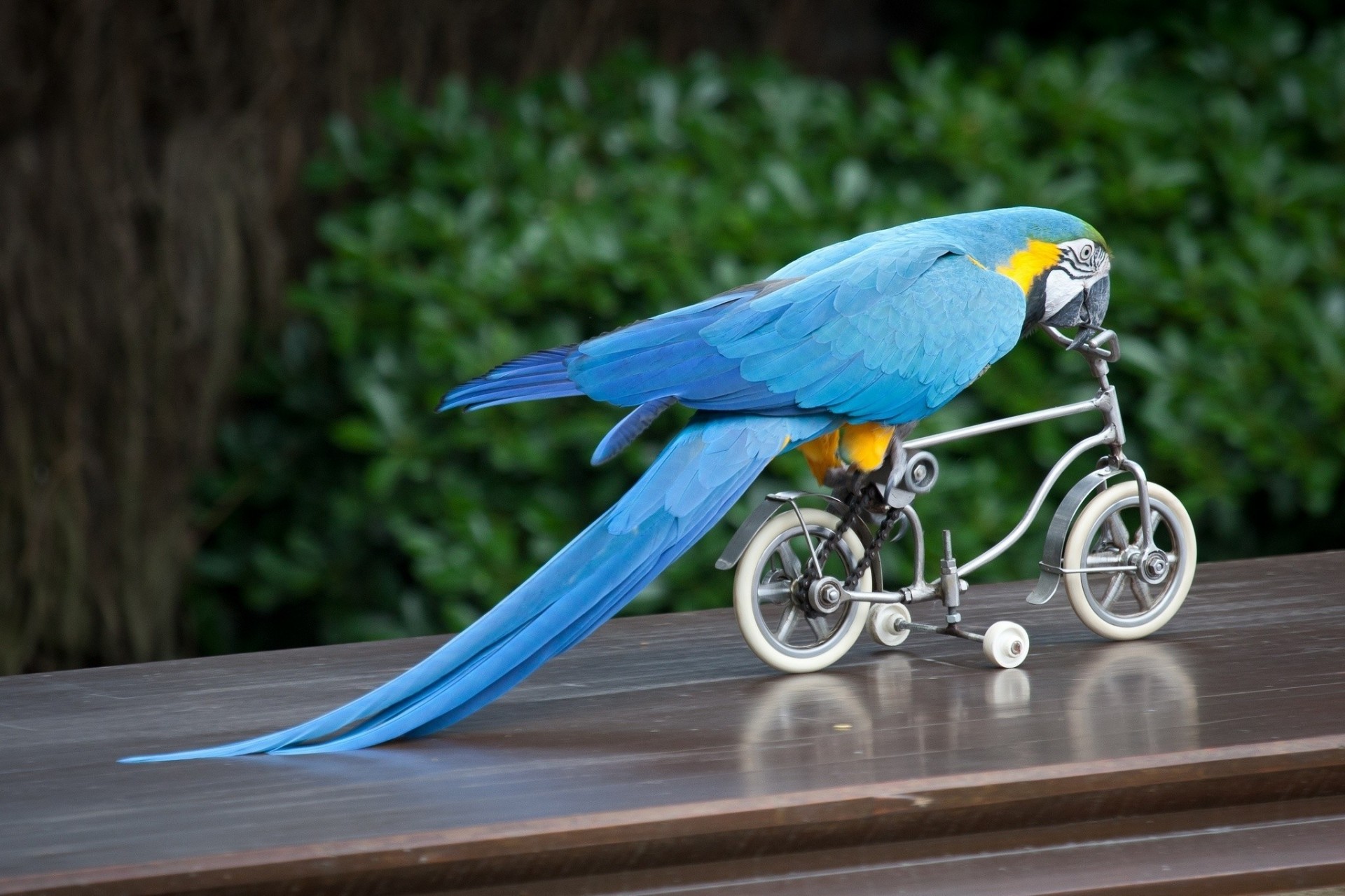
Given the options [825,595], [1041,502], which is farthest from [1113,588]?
[825,595]

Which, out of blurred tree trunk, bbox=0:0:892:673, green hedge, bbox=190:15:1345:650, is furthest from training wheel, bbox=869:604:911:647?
blurred tree trunk, bbox=0:0:892:673

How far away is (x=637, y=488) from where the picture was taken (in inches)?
54.7

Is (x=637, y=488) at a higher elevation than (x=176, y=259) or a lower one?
lower

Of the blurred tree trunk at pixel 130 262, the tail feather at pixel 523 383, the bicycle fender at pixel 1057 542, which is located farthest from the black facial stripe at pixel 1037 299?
the blurred tree trunk at pixel 130 262

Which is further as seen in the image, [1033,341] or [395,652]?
[1033,341]

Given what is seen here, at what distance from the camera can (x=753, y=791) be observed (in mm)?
1139

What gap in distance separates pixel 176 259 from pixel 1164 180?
1974 millimetres

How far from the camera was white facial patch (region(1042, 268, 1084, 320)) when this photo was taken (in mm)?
1534

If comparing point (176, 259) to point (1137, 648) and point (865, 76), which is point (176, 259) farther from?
point (1137, 648)

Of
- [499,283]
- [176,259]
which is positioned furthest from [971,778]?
[176,259]

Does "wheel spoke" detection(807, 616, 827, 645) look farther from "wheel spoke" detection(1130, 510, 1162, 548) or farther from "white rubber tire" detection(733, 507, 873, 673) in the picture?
"wheel spoke" detection(1130, 510, 1162, 548)

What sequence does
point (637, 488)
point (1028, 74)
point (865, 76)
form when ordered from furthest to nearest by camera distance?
point (865, 76) < point (1028, 74) < point (637, 488)

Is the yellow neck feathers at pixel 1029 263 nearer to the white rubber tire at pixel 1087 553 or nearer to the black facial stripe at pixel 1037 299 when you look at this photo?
the black facial stripe at pixel 1037 299

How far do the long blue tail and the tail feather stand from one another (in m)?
0.15
